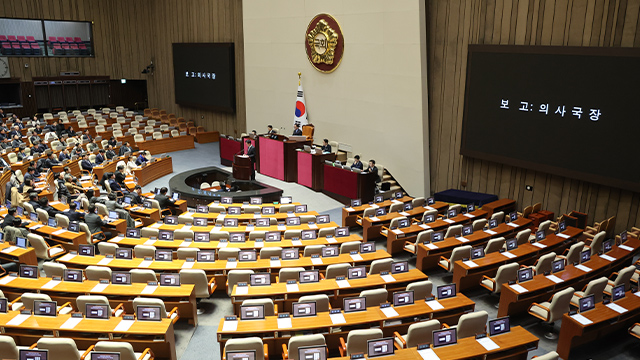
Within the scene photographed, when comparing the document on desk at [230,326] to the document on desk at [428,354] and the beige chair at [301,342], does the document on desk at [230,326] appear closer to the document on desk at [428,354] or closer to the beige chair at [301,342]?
the beige chair at [301,342]

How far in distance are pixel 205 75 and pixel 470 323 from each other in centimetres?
1940

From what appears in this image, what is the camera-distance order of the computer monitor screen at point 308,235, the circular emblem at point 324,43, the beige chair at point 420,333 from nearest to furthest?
the beige chair at point 420,333 → the computer monitor screen at point 308,235 → the circular emblem at point 324,43

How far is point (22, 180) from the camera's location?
44.7ft

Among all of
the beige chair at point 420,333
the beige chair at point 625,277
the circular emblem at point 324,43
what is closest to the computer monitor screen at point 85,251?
the beige chair at point 420,333

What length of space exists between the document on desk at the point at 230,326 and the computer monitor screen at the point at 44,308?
2371 mm

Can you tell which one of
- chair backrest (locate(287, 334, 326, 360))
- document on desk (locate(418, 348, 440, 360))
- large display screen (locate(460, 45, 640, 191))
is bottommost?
document on desk (locate(418, 348, 440, 360))

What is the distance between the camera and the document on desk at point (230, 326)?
6116 millimetres

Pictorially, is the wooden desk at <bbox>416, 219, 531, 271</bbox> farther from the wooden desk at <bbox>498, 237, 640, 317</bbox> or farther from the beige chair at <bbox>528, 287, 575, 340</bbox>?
the beige chair at <bbox>528, 287, 575, 340</bbox>

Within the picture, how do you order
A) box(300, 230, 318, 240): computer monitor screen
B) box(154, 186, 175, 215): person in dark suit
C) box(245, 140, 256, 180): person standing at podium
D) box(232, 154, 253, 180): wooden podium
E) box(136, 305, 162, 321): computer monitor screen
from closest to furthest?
1. box(136, 305, 162, 321): computer monitor screen
2. box(300, 230, 318, 240): computer monitor screen
3. box(154, 186, 175, 215): person in dark suit
4. box(232, 154, 253, 180): wooden podium
5. box(245, 140, 256, 180): person standing at podium

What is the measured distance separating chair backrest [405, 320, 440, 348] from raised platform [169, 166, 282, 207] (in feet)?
28.1

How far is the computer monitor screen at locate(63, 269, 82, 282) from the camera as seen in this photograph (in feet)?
24.6

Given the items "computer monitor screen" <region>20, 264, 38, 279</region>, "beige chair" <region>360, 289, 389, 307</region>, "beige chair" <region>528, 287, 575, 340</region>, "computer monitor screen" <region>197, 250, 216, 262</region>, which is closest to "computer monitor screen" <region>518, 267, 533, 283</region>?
"beige chair" <region>528, 287, 575, 340</region>

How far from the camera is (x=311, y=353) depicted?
5.44 m

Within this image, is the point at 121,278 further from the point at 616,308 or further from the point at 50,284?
the point at 616,308
